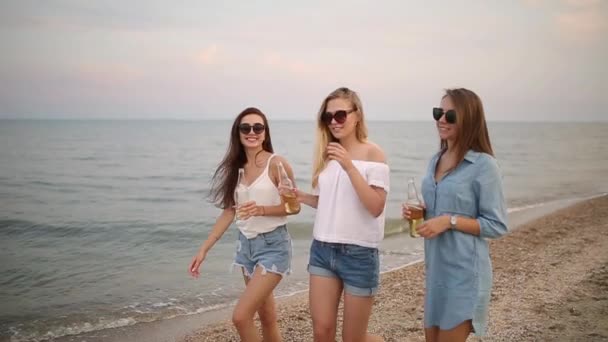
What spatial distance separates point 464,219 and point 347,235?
34.4 inches

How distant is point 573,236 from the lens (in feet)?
39.2

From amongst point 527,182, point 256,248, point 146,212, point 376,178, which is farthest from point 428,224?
point 527,182

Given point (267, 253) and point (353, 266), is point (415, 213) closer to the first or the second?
point (353, 266)

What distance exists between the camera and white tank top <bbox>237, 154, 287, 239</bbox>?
433 centimetres

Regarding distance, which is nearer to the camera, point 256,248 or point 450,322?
point 450,322

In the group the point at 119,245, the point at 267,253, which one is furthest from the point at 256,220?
the point at 119,245

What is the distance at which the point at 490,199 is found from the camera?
310 cm

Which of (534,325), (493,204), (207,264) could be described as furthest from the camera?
(207,264)

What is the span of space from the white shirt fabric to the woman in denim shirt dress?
475 millimetres

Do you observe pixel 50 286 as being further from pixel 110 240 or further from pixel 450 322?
pixel 450 322

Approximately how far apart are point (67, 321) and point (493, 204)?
704 centimetres

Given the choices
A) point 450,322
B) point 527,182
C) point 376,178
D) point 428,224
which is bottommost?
point 527,182

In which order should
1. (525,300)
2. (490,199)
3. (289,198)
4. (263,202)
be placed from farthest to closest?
(525,300)
(263,202)
(289,198)
(490,199)

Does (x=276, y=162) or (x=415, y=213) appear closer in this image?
(x=415, y=213)
